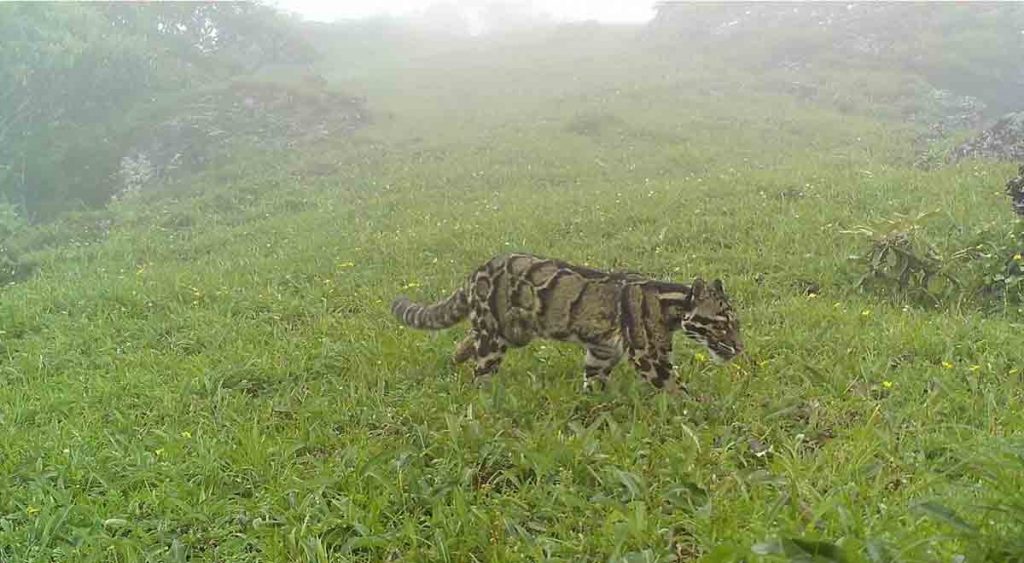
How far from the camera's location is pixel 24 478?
5.85 m

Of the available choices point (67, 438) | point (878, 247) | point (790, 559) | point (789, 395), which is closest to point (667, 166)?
point (878, 247)

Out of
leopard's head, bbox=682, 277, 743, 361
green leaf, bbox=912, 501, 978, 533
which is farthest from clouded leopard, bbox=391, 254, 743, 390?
green leaf, bbox=912, 501, 978, 533

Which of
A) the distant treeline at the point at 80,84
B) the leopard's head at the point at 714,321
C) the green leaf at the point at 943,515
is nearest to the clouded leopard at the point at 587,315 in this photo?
the leopard's head at the point at 714,321

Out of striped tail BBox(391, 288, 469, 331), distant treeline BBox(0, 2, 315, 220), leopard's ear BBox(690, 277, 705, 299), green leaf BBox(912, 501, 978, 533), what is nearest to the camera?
green leaf BBox(912, 501, 978, 533)

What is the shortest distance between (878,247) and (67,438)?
919cm

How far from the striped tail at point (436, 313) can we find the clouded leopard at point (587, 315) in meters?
0.01

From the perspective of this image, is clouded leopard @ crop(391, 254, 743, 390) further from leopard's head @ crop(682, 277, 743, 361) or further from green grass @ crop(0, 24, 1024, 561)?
green grass @ crop(0, 24, 1024, 561)

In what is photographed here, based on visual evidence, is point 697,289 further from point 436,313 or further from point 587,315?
point 436,313

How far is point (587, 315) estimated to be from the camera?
6910 mm

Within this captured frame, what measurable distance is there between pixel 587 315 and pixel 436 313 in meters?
1.71

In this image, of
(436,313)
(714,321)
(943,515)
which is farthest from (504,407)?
(943,515)

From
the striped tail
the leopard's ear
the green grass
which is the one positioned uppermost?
the leopard's ear

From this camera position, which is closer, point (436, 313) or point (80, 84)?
point (436, 313)

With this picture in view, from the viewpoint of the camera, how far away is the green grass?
4.66m
